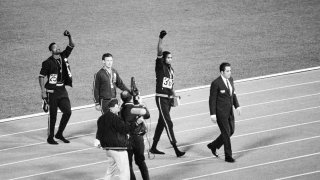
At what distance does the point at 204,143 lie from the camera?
11.9 m

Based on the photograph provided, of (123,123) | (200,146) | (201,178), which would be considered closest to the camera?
(123,123)

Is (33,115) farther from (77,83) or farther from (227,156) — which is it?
(227,156)

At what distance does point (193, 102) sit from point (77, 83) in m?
3.73

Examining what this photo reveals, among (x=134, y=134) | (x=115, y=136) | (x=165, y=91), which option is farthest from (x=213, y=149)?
(x=115, y=136)

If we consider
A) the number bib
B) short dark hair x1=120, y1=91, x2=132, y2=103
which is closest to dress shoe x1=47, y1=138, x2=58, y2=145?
the number bib

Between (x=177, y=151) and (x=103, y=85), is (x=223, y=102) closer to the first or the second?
(x=177, y=151)

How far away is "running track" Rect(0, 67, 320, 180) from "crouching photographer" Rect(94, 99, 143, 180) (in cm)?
161

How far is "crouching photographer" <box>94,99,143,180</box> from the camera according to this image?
854cm

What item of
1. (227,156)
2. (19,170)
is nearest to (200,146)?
(227,156)

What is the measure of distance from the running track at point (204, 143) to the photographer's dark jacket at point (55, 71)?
→ 1237mm

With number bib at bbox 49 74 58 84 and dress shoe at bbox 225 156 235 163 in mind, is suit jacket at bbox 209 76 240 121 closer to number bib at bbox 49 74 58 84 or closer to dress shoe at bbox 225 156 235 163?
dress shoe at bbox 225 156 235 163

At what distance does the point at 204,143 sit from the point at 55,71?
3162 millimetres

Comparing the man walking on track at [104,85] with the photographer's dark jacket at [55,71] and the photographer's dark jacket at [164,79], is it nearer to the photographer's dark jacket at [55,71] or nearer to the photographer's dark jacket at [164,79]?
the photographer's dark jacket at [164,79]

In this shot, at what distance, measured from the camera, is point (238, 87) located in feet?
51.9
